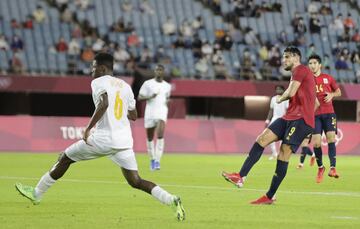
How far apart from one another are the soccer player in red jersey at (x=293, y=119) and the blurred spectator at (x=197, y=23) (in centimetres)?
2929

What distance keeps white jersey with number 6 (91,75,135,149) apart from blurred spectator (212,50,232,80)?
29154mm

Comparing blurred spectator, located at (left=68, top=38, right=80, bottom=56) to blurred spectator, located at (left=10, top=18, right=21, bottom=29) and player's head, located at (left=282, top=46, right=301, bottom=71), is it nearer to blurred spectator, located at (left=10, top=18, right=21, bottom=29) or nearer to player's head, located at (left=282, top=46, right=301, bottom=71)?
blurred spectator, located at (left=10, top=18, right=21, bottom=29)

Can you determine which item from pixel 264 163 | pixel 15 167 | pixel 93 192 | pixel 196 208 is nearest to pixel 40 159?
pixel 15 167

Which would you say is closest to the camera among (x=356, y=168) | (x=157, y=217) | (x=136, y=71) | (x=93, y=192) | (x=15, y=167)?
(x=157, y=217)

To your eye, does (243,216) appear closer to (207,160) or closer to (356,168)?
(356,168)

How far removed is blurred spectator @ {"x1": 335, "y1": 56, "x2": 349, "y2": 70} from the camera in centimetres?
4417

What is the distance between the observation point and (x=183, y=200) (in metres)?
15.5

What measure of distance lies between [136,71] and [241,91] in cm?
446

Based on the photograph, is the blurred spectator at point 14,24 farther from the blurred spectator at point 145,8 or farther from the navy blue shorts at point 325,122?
the navy blue shorts at point 325,122

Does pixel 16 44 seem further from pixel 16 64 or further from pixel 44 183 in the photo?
pixel 44 183

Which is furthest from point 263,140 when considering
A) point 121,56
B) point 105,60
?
point 121,56

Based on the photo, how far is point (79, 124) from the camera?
34.4m

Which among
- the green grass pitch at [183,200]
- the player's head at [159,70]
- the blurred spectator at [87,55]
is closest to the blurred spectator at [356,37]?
the blurred spectator at [87,55]

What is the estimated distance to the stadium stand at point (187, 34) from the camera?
40.5 m
